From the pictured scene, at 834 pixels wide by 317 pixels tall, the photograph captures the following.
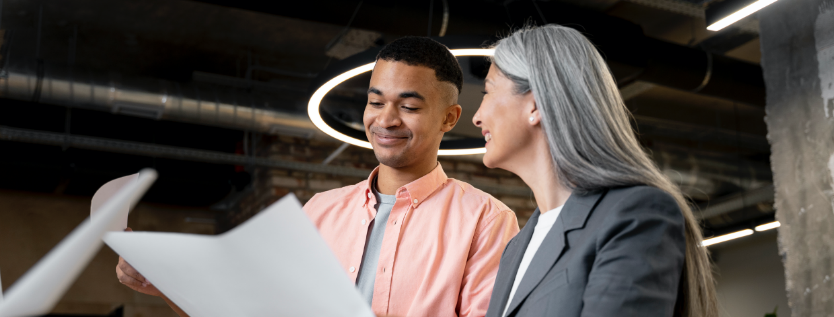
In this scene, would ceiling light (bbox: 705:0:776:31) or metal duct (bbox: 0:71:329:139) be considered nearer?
ceiling light (bbox: 705:0:776:31)

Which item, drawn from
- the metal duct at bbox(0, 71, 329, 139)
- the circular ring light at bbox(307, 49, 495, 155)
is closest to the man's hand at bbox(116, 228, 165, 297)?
the circular ring light at bbox(307, 49, 495, 155)

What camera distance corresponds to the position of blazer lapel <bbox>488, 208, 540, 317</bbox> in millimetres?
1332

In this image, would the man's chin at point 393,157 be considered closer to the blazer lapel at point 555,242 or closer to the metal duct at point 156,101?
the blazer lapel at point 555,242

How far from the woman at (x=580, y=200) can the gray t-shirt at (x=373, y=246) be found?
1.19ft

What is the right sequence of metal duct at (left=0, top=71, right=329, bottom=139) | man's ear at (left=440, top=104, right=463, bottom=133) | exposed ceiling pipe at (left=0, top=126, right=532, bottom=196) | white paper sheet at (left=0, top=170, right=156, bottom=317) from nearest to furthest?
white paper sheet at (left=0, top=170, right=156, bottom=317) < man's ear at (left=440, top=104, right=463, bottom=133) < metal duct at (left=0, top=71, right=329, bottom=139) < exposed ceiling pipe at (left=0, top=126, right=532, bottom=196)

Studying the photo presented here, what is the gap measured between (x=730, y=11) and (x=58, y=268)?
8.70 ft

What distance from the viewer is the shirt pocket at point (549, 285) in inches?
44.4

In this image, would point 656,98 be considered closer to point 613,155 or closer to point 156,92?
point 156,92

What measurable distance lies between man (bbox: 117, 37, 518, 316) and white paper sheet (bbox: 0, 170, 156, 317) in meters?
0.96

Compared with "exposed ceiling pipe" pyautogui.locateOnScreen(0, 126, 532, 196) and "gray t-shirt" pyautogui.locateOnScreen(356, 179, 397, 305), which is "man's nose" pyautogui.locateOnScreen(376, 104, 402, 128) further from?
"exposed ceiling pipe" pyautogui.locateOnScreen(0, 126, 532, 196)

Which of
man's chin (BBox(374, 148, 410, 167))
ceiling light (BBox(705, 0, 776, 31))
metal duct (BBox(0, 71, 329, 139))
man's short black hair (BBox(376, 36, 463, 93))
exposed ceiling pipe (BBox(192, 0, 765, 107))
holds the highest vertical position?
exposed ceiling pipe (BBox(192, 0, 765, 107))

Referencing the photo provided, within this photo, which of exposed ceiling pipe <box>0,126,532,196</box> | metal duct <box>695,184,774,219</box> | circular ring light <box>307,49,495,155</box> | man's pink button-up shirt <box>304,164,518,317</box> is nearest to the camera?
man's pink button-up shirt <box>304,164,518,317</box>

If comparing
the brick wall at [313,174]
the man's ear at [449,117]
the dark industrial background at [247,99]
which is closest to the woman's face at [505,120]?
the man's ear at [449,117]

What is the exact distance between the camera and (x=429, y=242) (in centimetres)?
169
